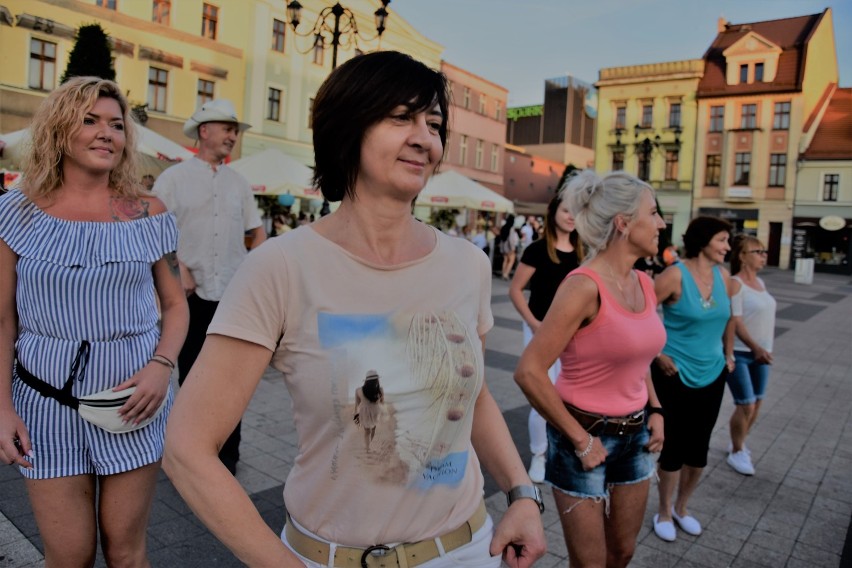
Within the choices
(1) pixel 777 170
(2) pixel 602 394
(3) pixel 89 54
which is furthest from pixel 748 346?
(1) pixel 777 170

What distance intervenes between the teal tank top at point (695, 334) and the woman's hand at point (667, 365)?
78mm

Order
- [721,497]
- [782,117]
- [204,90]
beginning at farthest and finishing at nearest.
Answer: [782,117] → [204,90] → [721,497]

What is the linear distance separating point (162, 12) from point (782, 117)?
35599 mm

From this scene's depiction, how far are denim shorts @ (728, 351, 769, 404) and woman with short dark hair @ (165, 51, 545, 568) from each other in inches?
159

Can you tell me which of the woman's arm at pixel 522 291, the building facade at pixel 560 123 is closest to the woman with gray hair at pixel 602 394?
the woman's arm at pixel 522 291

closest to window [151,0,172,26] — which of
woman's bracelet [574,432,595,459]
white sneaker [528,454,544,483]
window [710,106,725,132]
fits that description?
white sneaker [528,454,544,483]

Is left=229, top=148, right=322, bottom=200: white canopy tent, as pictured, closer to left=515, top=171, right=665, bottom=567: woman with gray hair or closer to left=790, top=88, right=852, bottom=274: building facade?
left=515, top=171, right=665, bottom=567: woman with gray hair

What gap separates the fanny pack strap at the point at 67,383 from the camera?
2.06 metres

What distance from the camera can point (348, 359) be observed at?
134 cm

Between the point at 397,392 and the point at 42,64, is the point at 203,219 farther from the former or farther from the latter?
the point at 42,64

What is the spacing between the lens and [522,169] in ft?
168

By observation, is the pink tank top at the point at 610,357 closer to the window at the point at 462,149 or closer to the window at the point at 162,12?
the window at the point at 162,12

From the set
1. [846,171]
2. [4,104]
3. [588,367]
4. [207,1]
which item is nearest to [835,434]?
[588,367]

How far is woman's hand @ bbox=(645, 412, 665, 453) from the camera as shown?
8.75ft
